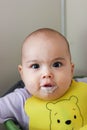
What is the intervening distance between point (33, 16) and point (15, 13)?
0.09 metres

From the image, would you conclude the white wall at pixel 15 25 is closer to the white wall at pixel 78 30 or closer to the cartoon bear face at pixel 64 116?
the white wall at pixel 78 30

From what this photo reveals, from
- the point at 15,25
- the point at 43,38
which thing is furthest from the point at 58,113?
the point at 15,25

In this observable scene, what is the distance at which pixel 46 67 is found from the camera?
85cm

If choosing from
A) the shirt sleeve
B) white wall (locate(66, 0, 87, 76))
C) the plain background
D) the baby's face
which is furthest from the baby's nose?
white wall (locate(66, 0, 87, 76))

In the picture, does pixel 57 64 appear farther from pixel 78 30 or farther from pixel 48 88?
pixel 78 30

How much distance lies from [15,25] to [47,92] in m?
0.43

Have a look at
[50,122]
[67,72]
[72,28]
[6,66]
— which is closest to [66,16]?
[72,28]

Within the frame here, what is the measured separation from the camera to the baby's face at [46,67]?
0.85 metres

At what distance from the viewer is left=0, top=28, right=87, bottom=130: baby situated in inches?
33.6

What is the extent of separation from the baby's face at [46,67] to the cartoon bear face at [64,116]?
1.2 inches

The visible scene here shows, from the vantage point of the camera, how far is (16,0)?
1.16m

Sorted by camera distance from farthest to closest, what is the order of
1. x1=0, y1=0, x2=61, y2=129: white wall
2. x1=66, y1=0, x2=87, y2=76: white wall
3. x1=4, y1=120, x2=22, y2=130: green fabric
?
x1=66, y1=0, x2=87, y2=76: white wall
x1=0, y1=0, x2=61, y2=129: white wall
x1=4, y1=120, x2=22, y2=130: green fabric

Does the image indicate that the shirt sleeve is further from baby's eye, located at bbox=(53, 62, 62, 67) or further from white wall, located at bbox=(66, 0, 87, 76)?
white wall, located at bbox=(66, 0, 87, 76)

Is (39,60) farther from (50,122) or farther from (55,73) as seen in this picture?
(50,122)
